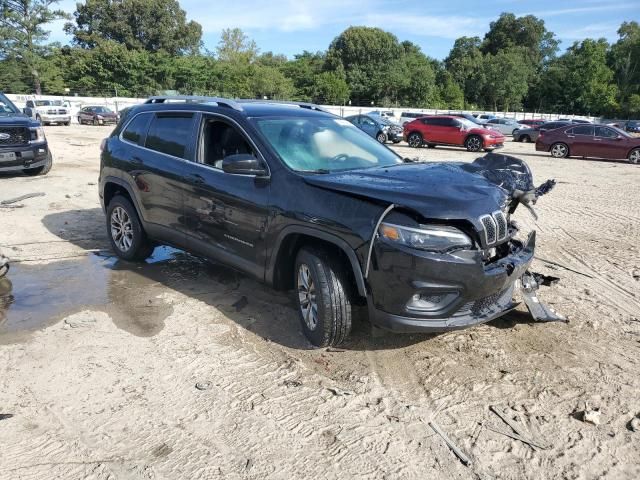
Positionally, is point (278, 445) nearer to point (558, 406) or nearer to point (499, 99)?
point (558, 406)

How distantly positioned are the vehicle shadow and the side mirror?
1002 millimetres

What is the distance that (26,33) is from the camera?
177 ft

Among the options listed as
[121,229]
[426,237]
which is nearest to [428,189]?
[426,237]

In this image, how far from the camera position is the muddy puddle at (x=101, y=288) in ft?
14.5

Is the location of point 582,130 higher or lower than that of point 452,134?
higher

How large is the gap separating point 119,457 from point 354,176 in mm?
2396

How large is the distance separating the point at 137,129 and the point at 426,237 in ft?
12.7

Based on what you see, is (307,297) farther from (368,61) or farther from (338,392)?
(368,61)

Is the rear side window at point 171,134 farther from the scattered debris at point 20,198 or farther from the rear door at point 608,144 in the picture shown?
the rear door at point 608,144

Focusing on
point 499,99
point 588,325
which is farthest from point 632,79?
point 588,325

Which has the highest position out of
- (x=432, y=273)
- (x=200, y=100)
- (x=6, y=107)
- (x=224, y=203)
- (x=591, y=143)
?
(x=200, y=100)

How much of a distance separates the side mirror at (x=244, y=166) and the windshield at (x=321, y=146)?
0.20 m

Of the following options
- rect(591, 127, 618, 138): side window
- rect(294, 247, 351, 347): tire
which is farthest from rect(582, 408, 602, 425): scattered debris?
rect(591, 127, 618, 138): side window

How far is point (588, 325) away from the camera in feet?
14.3
